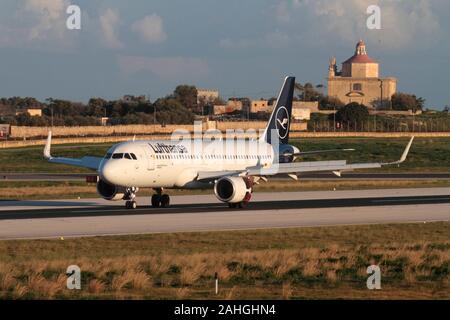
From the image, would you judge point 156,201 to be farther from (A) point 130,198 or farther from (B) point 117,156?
(B) point 117,156

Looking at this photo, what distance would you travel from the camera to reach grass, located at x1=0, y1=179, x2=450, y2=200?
228ft

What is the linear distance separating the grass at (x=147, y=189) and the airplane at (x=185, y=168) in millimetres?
9925

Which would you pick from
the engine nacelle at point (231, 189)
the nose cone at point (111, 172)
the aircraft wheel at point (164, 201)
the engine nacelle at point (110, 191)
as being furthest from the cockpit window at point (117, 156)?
the engine nacelle at point (231, 189)

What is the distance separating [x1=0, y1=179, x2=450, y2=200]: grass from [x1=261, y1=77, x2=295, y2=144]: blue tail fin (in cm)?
782

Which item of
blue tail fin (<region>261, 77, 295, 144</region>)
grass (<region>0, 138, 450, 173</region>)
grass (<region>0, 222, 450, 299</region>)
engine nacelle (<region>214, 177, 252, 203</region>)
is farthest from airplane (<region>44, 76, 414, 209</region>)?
grass (<region>0, 138, 450, 173</region>)

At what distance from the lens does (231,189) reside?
182 feet

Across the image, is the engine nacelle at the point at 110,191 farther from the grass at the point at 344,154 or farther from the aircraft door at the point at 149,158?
the grass at the point at 344,154

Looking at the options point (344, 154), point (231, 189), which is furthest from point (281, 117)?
point (344, 154)

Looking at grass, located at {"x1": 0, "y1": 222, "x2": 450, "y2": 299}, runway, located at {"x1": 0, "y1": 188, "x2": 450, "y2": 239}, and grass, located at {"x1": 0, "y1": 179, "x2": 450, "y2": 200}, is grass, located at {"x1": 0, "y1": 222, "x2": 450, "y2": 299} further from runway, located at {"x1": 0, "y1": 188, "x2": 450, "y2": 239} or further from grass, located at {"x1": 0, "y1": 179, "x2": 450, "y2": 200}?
grass, located at {"x1": 0, "y1": 179, "x2": 450, "y2": 200}

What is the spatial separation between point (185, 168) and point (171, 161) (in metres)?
1.13

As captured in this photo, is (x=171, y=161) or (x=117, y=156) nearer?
(x=117, y=156)

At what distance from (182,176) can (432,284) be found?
27461 mm
